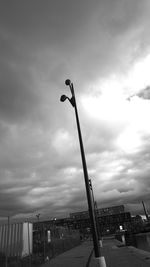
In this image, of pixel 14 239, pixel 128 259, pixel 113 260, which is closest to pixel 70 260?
pixel 113 260

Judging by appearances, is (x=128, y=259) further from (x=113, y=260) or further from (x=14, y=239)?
(x=14, y=239)

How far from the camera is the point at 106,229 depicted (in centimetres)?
14525

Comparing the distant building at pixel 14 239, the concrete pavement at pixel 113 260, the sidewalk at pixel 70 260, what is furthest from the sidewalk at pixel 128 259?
the distant building at pixel 14 239

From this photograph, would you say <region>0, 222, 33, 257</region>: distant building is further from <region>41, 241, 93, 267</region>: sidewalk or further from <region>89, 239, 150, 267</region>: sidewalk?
<region>89, 239, 150, 267</region>: sidewalk

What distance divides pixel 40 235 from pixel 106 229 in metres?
131

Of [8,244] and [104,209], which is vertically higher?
[104,209]

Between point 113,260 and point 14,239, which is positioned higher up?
point 14,239

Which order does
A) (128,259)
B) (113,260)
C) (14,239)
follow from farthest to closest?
(113,260)
(128,259)
(14,239)

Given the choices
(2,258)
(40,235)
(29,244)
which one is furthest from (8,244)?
(40,235)

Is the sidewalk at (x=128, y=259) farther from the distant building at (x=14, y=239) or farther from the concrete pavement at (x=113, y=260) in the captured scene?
the distant building at (x=14, y=239)

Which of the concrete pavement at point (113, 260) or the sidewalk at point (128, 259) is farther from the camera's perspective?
the concrete pavement at point (113, 260)

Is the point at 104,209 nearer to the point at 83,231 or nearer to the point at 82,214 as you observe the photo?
A: the point at 82,214

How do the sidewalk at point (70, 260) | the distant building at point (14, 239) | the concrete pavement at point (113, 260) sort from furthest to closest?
the sidewalk at point (70, 260) < the distant building at point (14, 239) < the concrete pavement at point (113, 260)

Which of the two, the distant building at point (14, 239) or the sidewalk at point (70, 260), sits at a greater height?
the distant building at point (14, 239)
